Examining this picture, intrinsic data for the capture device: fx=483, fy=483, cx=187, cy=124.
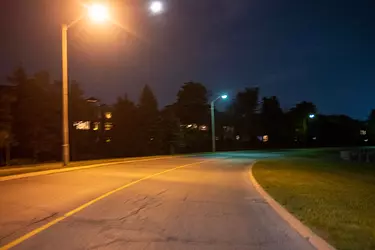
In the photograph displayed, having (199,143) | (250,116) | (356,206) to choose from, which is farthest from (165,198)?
(250,116)

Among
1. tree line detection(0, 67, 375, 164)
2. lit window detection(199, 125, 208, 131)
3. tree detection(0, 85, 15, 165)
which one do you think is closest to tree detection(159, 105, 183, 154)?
tree line detection(0, 67, 375, 164)

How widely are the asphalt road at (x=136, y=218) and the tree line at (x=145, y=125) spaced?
102ft

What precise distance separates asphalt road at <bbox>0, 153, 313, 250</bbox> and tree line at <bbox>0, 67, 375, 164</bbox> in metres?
30.9

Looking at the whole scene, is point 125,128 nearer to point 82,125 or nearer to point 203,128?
point 82,125

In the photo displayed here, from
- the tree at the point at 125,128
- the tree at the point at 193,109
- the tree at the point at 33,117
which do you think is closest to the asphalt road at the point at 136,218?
the tree at the point at 33,117

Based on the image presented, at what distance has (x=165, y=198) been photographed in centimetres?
1450

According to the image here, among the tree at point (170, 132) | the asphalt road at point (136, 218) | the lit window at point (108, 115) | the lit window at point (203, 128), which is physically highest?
the lit window at point (108, 115)

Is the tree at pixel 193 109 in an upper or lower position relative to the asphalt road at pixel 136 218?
upper

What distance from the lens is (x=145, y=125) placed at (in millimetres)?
67688

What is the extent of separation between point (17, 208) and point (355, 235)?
7.75 m

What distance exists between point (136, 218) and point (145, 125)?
5717 centimetres

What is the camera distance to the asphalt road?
8336mm

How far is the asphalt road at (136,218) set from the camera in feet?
27.3

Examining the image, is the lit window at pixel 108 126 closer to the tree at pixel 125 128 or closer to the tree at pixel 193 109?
the tree at pixel 125 128
